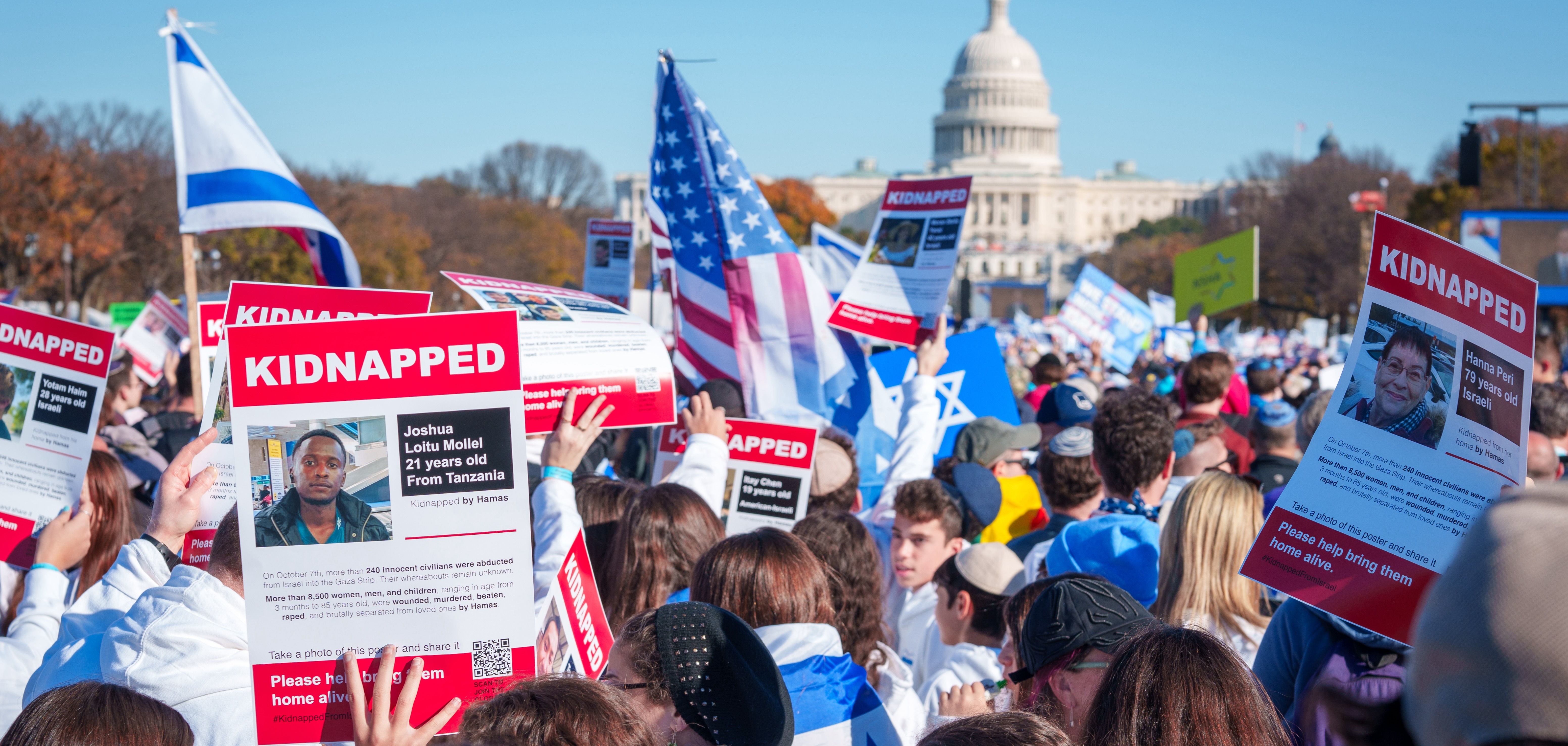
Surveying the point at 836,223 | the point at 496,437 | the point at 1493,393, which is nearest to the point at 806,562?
the point at 496,437

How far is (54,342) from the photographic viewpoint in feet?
12.1

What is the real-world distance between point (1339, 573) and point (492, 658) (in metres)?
1.55

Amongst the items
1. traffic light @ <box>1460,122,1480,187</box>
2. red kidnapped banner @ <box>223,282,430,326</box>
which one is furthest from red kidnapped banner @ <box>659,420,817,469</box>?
traffic light @ <box>1460,122,1480,187</box>

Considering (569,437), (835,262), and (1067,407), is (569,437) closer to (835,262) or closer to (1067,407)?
(1067,407)

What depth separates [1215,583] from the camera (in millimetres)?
3379

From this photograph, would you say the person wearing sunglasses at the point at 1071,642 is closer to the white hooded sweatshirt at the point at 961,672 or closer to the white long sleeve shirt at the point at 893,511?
the white hooded sweatshirt at the point at 961,672

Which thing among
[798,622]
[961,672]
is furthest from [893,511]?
[798,622]

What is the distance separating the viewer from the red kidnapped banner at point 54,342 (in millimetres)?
3666

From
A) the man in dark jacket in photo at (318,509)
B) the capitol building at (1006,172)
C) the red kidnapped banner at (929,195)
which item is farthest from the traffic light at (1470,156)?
the capitol building at (1006,172)

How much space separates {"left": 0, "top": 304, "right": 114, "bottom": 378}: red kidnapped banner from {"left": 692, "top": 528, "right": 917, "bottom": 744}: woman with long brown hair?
203cm

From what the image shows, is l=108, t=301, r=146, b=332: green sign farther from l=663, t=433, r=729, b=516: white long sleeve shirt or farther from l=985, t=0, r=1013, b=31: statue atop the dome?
l=985, t=0, r=1013, b=31: statue atop the dome

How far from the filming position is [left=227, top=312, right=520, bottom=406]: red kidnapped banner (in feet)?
6.84

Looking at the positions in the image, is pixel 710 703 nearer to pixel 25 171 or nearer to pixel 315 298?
pixel 315 298

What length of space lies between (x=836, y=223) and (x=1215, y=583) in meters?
123
